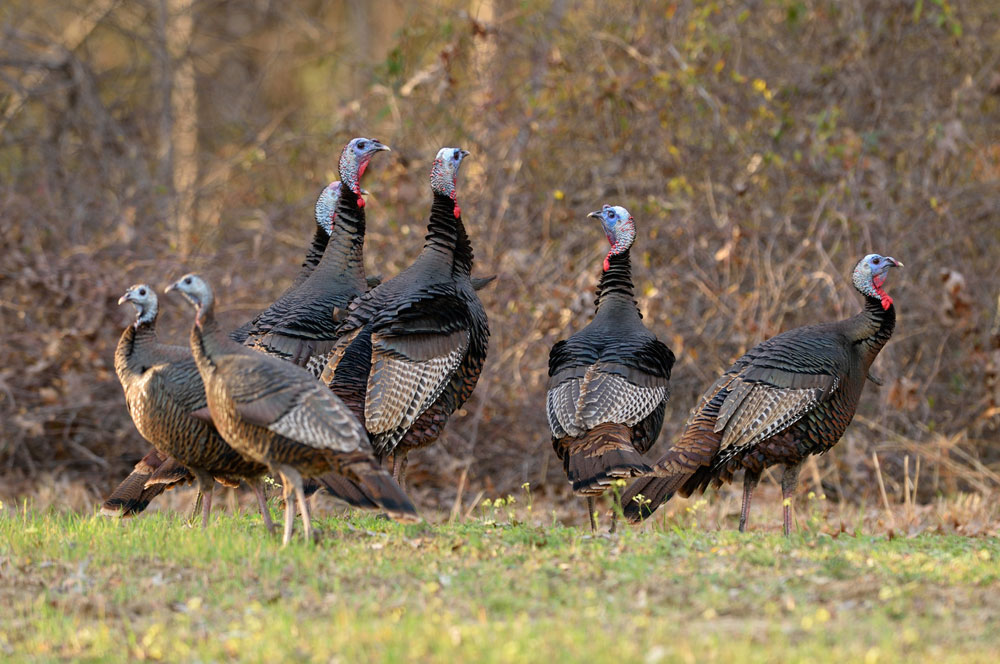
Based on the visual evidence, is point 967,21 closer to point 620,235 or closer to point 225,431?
point 620,235

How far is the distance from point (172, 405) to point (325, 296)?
1610 millimetres

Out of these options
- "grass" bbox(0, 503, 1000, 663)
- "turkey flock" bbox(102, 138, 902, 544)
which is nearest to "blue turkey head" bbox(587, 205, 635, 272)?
"turkey flock" bbox(102, 138, 902, 544)

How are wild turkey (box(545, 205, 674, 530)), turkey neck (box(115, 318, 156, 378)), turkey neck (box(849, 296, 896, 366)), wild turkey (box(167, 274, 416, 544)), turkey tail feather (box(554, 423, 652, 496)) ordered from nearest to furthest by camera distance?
wild turkey (box(167, 274, 416, 544)) < turkey neck (box(115, 318, 156, 378)) < turkey tail feather (box(554, 423, 652, 496)) < wild turkey (box(545, 205, 674, 530)) < turkey neck (box(849, 296, 896, 366))

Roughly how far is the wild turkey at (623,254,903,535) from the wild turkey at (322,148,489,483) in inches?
50.8

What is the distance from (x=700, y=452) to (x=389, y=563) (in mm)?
2141

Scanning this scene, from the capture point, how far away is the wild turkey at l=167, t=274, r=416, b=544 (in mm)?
5820

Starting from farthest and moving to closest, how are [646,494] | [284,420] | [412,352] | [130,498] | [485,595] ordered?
[412,352] → [130,498] → [646,494] → [284,420] → [485,595]

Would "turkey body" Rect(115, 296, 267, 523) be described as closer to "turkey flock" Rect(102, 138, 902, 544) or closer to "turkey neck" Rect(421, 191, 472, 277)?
"turkey flock" Rect(102, 138, 902, 544)

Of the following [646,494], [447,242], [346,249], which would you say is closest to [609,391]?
[646,494]

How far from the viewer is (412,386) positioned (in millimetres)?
7121

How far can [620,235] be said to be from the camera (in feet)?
27.3

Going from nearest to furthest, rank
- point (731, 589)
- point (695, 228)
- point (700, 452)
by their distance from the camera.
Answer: point (731, 589)
point (700, 452)
point (695, 228)

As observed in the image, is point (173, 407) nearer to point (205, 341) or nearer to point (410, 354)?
point (205, 341)

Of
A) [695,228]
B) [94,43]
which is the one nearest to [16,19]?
[94,43]
